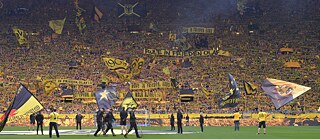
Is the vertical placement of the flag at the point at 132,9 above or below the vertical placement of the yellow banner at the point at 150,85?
above

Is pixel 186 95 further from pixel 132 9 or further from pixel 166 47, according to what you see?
pixel 132 9

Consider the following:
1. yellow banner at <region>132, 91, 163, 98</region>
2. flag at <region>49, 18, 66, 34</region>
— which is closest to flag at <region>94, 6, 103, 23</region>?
flag at <region>49, 18, 66, 34</region>

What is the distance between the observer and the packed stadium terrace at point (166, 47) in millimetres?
63125

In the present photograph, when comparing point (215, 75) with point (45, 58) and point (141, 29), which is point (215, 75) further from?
point (45, 58)

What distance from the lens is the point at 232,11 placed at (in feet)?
238

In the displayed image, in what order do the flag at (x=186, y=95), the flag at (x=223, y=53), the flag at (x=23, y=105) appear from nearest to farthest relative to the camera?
the flag at (x=23, y=105) < the flag at (x=186, y=95) < the flag at (x=223, y=53)

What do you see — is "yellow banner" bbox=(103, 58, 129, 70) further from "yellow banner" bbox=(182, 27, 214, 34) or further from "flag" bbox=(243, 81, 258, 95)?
"flag" bbox=(243, 81, 258, 95)

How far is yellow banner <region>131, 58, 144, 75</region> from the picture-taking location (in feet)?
217

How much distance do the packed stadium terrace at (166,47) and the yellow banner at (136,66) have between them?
432mm

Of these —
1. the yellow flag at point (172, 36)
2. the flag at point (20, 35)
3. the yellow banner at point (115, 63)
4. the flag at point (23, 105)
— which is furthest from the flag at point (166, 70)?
the flag at point (23, 105)

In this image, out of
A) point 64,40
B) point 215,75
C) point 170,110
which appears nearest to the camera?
point 170,110

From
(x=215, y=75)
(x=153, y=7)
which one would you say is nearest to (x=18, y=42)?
(x=153, y=7)

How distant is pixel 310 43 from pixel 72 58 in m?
23.4

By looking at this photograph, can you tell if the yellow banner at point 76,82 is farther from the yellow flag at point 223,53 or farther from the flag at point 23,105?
the flag at point 23,105
